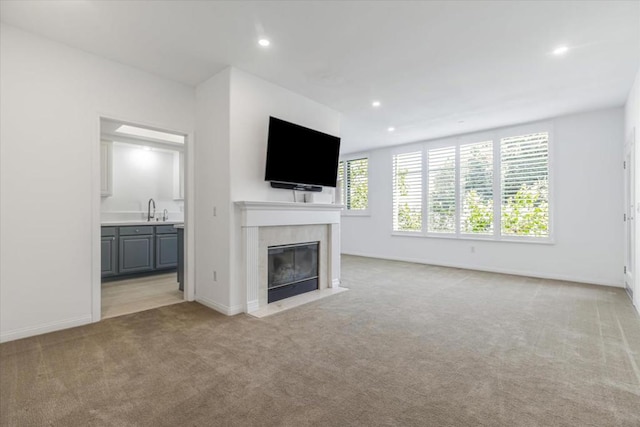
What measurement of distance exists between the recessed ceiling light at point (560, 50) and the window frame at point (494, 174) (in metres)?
2.58

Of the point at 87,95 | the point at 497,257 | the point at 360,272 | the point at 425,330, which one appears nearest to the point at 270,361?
the point at 425,330

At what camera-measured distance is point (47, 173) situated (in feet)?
9.72

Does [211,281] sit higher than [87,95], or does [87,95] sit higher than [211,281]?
[87,95]

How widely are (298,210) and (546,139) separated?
455 centimetres

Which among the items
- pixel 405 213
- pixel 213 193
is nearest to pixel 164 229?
pixel 213 193

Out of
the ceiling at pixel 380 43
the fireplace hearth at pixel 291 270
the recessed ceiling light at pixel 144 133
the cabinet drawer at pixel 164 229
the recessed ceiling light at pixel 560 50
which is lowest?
the fireplace hearth at pixel 291 270

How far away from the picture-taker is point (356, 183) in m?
8.26

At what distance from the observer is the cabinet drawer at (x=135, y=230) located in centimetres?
505

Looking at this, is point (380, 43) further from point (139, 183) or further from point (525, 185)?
point (139, 183)

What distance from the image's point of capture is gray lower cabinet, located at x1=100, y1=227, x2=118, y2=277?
4.84 m

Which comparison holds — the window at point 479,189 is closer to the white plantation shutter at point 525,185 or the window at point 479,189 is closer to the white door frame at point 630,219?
the white plantation shutter at point 525,185

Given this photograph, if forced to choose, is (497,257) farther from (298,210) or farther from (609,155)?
(298,210)

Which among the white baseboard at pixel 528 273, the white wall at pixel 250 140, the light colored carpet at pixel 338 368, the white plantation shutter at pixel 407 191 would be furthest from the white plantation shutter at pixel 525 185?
the white wall at pixel 250 140

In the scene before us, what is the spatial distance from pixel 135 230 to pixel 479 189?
637 centimetres
